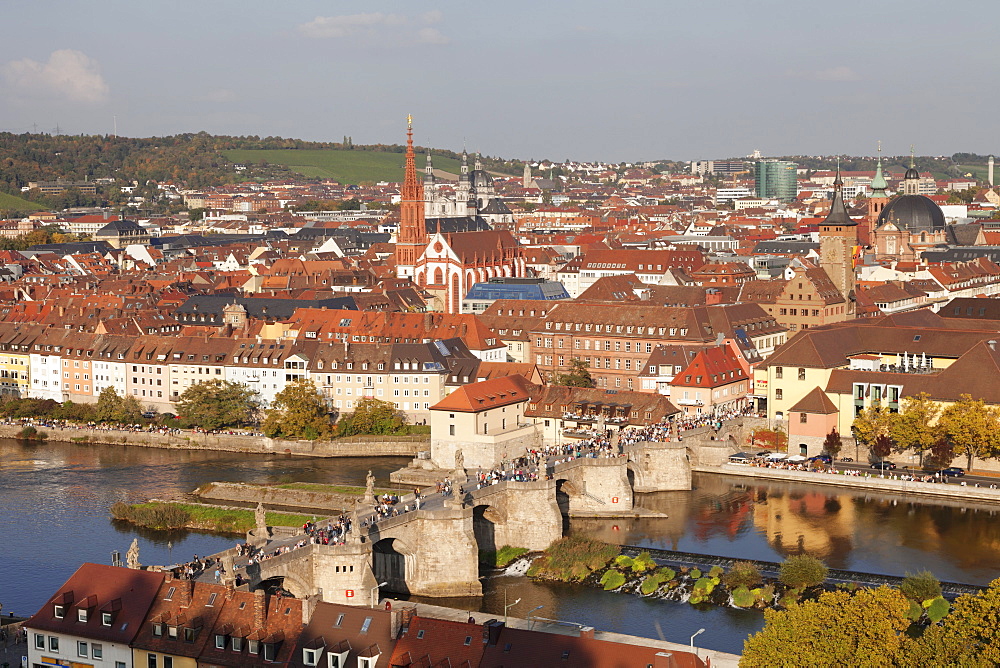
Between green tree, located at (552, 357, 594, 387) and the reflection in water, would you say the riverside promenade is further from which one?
the reflection in water

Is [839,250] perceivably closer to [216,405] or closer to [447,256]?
[447,256]

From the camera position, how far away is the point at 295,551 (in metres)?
46.9

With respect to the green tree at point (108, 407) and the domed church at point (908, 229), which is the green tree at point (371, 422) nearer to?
the green tree at point (108, 407)

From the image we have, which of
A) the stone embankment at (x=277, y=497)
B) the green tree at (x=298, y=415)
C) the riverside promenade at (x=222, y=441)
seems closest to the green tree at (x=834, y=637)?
the stone embankment at (x=277, y=497)

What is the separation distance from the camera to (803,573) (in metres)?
50.3

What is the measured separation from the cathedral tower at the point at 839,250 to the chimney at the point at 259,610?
6582 centimetres

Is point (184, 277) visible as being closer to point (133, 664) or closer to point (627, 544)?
point (627, 544)

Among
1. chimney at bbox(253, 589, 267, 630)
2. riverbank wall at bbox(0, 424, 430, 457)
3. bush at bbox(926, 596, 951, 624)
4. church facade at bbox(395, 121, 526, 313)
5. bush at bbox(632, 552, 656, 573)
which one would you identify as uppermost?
church facade at bbox(395, 121, 526, 313)

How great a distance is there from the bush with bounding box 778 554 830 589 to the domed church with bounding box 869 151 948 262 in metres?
89.4

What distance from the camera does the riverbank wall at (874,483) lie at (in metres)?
63.6

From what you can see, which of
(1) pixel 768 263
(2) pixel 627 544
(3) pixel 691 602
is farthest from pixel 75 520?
(1) pixel 768 263

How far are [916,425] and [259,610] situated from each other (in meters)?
35.8

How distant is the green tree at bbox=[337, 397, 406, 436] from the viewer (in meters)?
78.5

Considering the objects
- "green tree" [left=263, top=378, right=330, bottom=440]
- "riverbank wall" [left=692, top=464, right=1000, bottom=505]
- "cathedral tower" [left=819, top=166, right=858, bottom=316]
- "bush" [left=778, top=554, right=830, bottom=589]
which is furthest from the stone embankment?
"cathedral tower" [left=819, top=166, right=858, bottom=316]
